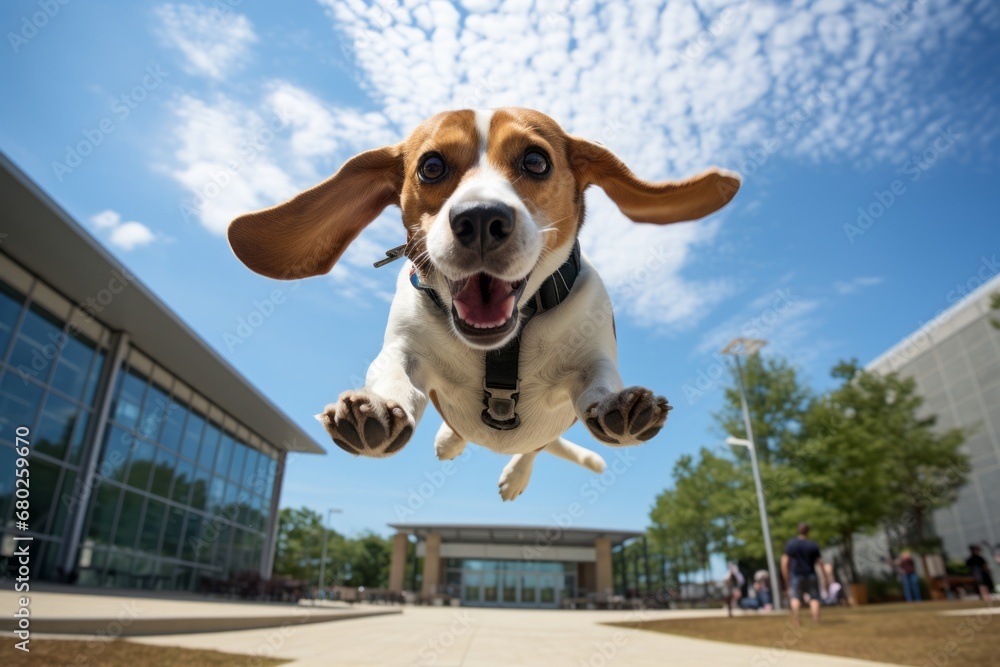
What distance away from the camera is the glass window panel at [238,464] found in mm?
31984

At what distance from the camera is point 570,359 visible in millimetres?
2482

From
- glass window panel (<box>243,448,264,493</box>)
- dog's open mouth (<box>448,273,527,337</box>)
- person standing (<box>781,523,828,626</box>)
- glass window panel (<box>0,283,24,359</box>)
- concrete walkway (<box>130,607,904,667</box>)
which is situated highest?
glass window panel (<box>0,283,24,359</box>)

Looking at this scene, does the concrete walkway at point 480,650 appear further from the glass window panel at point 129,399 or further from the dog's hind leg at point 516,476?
the glass window panel at point 129,399

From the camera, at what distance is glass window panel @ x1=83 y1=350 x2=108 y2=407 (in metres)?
20.9

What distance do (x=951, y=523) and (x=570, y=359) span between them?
50484 millimetres

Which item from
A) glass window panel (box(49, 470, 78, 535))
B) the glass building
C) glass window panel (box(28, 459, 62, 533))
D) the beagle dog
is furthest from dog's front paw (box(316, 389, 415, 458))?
glass window panel (box(49, 470, 78, 535))

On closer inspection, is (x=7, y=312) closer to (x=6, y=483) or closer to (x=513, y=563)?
(x=6, y=483)

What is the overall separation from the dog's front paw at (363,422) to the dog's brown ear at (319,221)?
59 cm

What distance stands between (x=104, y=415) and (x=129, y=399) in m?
2.14

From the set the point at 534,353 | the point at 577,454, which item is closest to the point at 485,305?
the point at 534,353

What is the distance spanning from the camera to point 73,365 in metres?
20.2

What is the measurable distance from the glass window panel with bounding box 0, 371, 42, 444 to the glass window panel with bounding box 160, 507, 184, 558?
9074mm

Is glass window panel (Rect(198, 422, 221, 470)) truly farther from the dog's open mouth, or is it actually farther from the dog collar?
the dog's open mouth

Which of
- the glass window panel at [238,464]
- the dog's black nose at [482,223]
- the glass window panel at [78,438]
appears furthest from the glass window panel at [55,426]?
the dog's black nose at [482,223]
